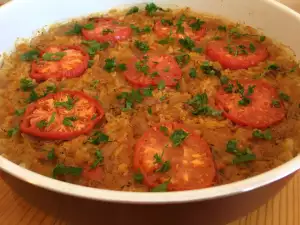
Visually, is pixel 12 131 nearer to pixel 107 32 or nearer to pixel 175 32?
pixel 107 32

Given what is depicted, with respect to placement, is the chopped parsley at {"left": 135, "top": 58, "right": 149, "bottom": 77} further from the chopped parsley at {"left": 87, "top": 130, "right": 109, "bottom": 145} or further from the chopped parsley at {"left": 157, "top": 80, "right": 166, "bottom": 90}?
the chopped parsley at {"left": 87, "top": 130, "right": 109, "bottom": 145}

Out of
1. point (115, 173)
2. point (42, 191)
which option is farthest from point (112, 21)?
point (42, 191)

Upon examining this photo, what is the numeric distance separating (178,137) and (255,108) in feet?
1.61

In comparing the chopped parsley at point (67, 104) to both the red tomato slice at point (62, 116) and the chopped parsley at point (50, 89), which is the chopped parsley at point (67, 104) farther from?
the chopped parsley at point (50, 89)

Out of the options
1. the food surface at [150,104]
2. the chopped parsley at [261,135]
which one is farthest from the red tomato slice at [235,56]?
the chopped parsley at [261,135]

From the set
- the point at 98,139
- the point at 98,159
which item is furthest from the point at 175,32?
the point at 98,159

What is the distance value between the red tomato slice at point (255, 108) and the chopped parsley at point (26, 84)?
39.2 inches

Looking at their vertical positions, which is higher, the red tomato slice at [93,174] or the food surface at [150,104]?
the red tomato slice at [93,174]

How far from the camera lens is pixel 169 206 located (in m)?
1.12

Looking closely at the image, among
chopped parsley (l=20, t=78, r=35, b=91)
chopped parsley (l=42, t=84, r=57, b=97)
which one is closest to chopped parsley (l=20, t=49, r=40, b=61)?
chopped parsley (l=20, t=78, r=35, b=91)

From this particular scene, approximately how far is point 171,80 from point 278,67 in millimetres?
659

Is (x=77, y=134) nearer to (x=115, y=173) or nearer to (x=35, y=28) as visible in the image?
(x=115, y=173)

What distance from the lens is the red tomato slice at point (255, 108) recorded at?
1.78 meters

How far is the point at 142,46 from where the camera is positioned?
230cm
